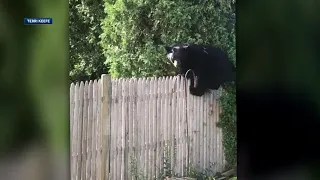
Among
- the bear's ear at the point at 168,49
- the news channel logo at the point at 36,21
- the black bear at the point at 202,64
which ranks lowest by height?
the black bear at the point at 202,64

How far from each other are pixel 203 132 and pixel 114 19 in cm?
103

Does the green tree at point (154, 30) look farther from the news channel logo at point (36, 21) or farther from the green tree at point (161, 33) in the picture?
the news channel logo at point (36, 21)

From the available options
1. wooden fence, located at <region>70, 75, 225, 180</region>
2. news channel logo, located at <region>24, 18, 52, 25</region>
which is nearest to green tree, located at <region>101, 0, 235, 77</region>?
wooden fence, located at <region>70, 75, 225, 180</region>

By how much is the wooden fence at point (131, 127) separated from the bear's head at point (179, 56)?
79 mm

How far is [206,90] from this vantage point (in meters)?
2.85

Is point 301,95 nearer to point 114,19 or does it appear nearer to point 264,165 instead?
point 264,165

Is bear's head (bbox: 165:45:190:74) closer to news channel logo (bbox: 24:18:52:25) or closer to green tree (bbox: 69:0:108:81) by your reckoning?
green tree (bbox: 69:0:108:81)

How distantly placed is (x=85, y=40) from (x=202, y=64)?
0.90 metres

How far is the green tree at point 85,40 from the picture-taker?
3008mm

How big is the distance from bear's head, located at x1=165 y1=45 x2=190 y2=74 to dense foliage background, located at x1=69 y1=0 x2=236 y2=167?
0.05 meters

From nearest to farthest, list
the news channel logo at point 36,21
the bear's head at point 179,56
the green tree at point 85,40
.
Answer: the news channel logo at point 36,21
the bear's head at point 179,56
the green tree at point 85,40

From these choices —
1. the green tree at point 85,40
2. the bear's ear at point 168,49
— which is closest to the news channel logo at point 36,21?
the green tree at point 85,40

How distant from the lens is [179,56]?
9.38ft

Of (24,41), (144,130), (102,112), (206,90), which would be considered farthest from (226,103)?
(24,41)
